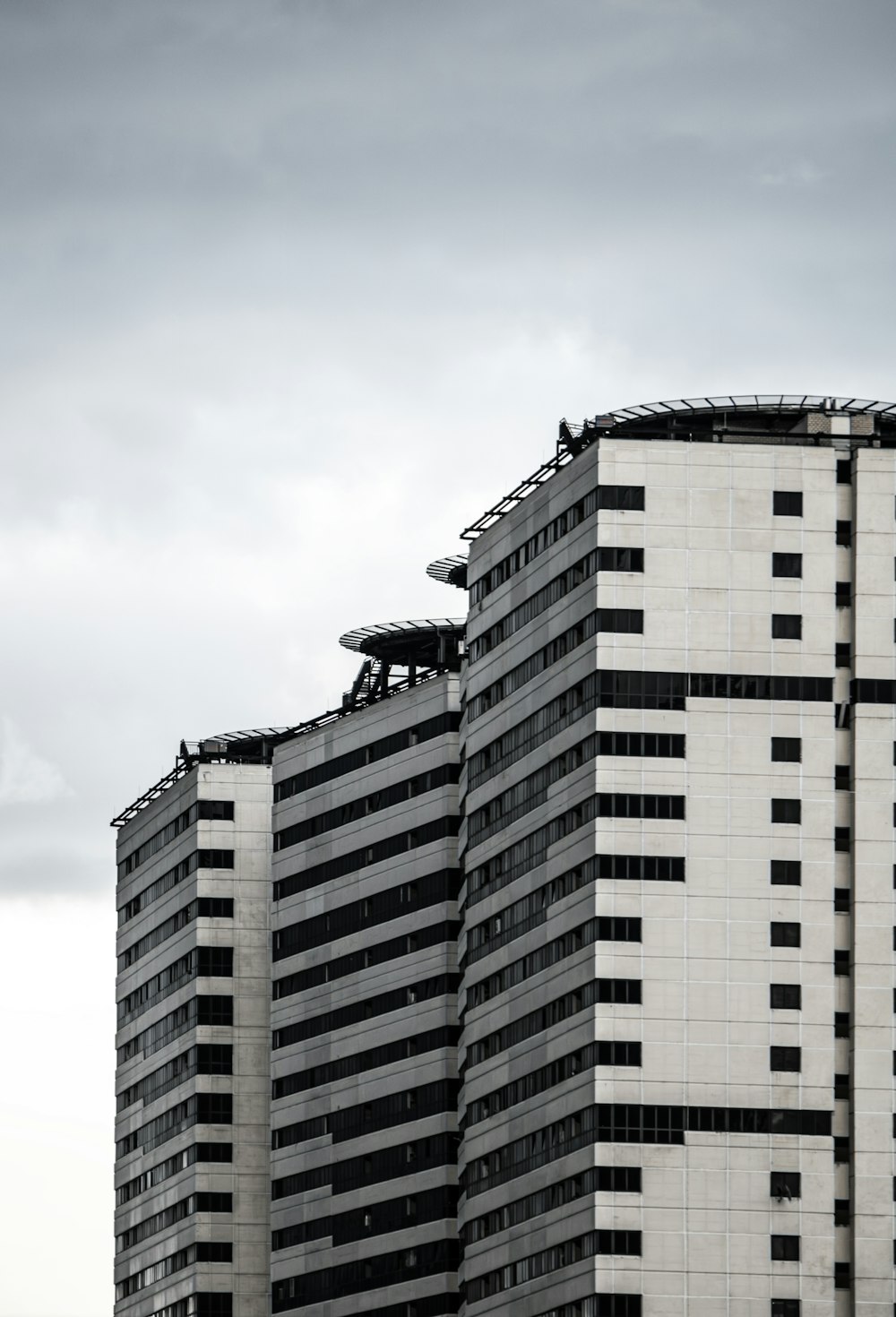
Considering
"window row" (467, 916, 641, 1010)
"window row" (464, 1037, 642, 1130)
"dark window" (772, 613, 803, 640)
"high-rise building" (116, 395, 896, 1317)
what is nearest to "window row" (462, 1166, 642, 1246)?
"high-rise building" (116, 395, 896, 1317)

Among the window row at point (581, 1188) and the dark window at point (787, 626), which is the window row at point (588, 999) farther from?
the dark window at point (787, 626)

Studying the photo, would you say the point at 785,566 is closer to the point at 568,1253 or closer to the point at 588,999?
the point at 588,999

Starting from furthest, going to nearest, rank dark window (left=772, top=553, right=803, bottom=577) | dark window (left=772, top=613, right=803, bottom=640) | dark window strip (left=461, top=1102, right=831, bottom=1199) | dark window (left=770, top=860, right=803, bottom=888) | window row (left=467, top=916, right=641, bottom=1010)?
dark window (left=772, top=553, right=803, bottom=577)
dark window (left=772, top=613, right=803, bottom=640)
dark window (left=770, top=860, right=803, bottom=888)
window row (left=467, top=916, right=641, bottom=1010)
dark window strip (left=461, top=1102, right=831, bottom=1199)

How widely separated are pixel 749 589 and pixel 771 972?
2217 cm

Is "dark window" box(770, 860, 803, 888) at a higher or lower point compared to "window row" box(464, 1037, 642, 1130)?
higher

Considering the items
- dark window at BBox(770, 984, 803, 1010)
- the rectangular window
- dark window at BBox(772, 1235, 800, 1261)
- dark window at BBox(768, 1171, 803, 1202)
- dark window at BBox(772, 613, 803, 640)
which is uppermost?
dark window at BBox(772, 613, 803, 640)

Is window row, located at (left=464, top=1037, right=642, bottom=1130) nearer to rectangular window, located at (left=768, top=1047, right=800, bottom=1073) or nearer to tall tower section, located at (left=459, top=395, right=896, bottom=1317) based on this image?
tall tower section, located at (left=459, top=395, right=896, bottom=1317)

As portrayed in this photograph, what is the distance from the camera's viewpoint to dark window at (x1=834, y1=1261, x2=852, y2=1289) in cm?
18675

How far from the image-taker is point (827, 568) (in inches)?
7672

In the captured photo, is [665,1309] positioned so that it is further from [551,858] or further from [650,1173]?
[551,858]

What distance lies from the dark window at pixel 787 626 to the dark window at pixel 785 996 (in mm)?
20045

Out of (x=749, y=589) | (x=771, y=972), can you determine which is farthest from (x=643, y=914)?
(x=749, y=589)

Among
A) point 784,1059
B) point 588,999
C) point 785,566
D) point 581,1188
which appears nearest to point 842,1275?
point 784,1059

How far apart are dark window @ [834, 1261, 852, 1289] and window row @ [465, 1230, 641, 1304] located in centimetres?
1114
